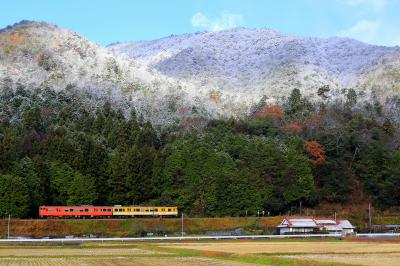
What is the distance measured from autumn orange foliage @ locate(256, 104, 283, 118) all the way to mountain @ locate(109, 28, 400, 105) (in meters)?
12.6

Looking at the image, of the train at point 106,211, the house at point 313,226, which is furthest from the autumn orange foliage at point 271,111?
the train at point 106,211

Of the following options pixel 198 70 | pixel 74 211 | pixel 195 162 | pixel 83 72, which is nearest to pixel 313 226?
pixel 195 162

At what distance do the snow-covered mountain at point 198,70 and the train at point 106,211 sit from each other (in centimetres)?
3169

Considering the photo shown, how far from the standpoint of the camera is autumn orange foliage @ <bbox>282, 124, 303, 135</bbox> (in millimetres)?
100000

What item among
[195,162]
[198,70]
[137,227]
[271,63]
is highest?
[271,63]

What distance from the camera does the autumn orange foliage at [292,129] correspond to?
328 feet

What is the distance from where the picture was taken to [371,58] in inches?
6206

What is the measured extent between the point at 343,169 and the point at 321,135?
6678 mm

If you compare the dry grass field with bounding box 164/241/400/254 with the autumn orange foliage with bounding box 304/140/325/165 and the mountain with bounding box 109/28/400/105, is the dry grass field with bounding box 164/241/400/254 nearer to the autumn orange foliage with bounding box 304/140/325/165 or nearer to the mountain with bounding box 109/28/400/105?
the autumn orange foliage with bounding box 304/140/325/165

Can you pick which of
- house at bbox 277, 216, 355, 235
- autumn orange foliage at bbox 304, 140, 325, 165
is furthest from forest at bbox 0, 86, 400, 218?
house at bbox 277, 216, 355, 235

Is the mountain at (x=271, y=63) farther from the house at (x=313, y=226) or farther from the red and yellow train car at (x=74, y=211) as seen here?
the red and yellow train car at (x=74, y=211)

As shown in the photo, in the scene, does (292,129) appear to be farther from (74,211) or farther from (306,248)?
(306,248)

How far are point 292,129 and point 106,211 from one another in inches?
1518

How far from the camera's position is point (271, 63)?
6196 inches
